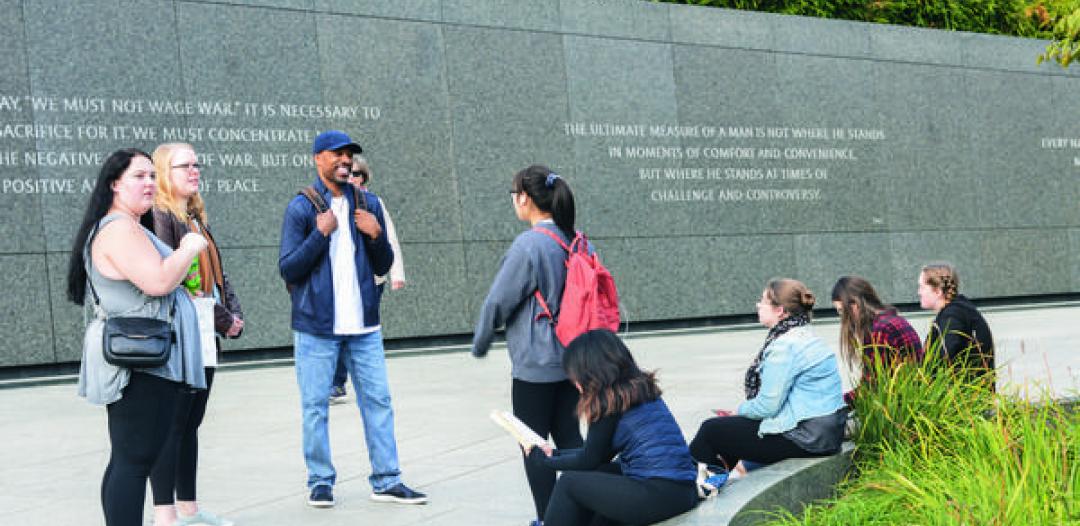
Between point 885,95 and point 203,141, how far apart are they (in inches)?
386

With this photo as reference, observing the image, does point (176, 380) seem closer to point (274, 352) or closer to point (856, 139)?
point (274, 352)

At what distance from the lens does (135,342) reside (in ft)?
12.8

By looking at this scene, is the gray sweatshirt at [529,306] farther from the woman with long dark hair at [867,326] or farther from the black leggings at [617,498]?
the woman with long dark hair at [867,326]

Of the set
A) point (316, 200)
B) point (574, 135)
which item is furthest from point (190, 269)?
point (574, 135)

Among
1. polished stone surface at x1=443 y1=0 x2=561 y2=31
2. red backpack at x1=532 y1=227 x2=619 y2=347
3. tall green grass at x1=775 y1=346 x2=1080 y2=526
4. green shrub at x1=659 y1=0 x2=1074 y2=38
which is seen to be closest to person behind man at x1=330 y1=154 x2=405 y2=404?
red backpack at x1=532 y1=227 x2=619 y2=347

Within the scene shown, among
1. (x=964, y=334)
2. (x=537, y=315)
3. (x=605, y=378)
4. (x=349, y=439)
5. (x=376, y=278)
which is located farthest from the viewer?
(x=376, y=278)

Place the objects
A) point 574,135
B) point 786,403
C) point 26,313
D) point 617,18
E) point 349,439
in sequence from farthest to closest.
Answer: point 617,18 < point 574,135 < point 26,313 < point 349,439 < point 786,403

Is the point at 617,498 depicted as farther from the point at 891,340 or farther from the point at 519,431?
the point at 891,340

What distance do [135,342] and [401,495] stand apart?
5.63ft

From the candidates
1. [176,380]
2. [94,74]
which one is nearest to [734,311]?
[94,74]

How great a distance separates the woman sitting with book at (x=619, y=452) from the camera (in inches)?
162

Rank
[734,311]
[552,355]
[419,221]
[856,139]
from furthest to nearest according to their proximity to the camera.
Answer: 1. [856,139]
2. [734,311]
3. [419,221]
4. [552,355]

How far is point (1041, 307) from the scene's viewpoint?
690 inches

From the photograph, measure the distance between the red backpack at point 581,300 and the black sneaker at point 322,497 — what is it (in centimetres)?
129
